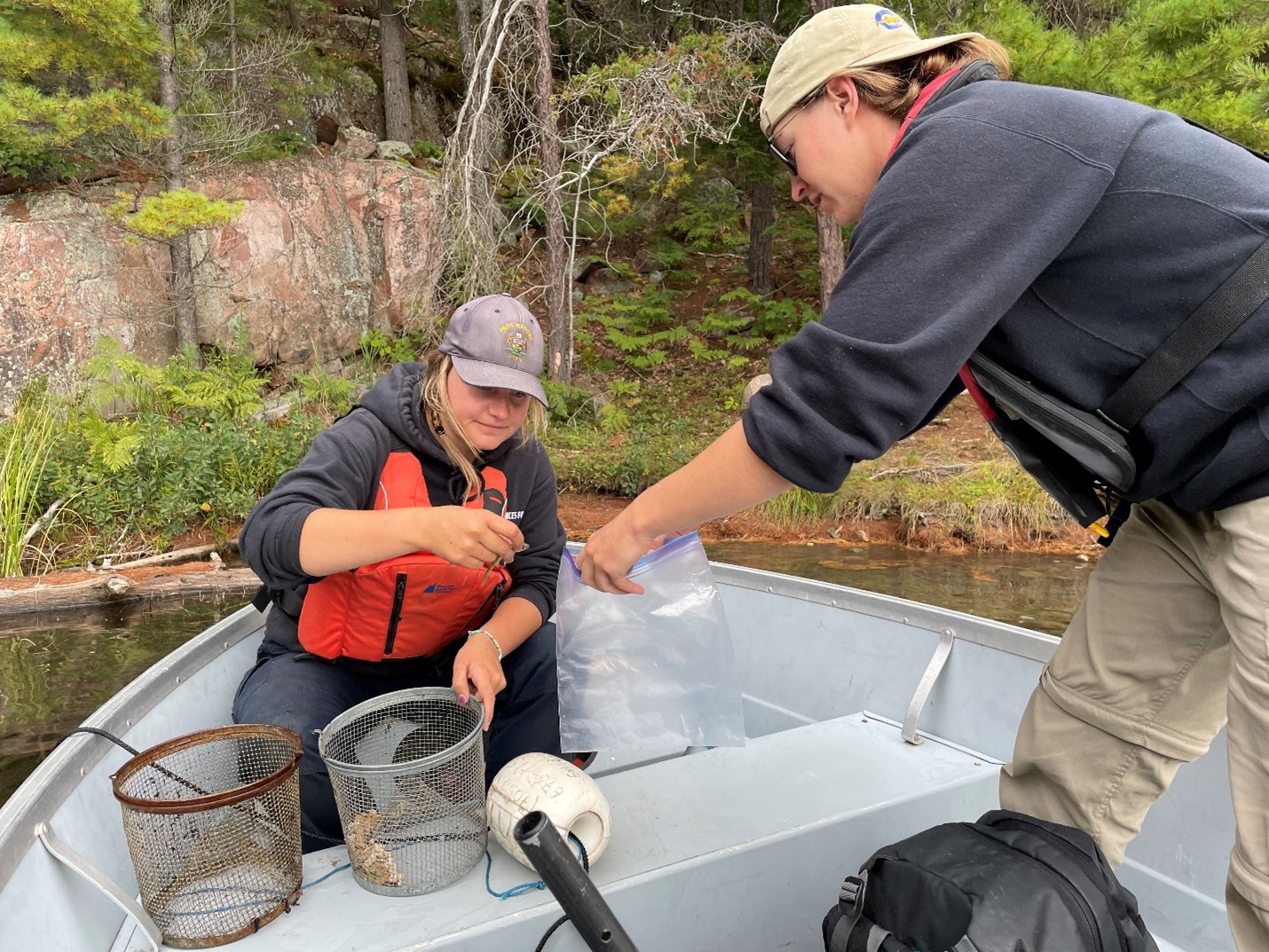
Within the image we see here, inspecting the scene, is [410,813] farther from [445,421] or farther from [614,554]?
[445,421]

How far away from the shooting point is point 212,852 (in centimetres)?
155

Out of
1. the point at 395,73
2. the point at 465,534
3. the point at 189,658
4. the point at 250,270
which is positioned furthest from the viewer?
the point at 395,73

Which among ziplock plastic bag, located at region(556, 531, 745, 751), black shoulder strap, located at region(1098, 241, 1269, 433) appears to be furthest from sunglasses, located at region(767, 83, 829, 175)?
ziplock plastic bag, located at region(556, 531, 745, 751)

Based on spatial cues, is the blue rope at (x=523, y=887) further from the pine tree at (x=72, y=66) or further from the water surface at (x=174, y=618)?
the pine tree at (x=72, y=66)

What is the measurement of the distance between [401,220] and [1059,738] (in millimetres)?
10610

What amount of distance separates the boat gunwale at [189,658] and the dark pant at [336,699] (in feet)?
0.80

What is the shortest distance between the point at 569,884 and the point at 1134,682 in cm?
102

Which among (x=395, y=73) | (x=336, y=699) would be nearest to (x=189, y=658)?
(x=336, y=699)

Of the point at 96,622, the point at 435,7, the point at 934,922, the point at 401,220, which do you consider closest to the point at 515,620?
the point at 934,922

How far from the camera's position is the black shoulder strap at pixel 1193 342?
1.10m

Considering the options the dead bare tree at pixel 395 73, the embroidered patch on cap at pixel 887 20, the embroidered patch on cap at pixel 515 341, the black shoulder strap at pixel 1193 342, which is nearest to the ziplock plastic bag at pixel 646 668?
the embroidered patch on cap at pixel 515 341

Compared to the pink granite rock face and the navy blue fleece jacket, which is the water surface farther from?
the navy blue fleece jacket

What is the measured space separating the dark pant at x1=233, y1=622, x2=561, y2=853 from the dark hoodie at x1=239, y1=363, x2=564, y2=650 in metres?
0.11

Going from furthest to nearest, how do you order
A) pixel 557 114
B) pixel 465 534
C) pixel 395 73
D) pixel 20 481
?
pixel 395 73 → pixel 557 114 → pixel 20 481 → pixel 465 534
